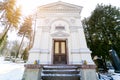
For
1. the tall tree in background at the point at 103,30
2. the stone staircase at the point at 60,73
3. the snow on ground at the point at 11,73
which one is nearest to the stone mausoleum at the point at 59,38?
the stone staircase at the point at 60,73

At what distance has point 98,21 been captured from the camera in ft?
62.4

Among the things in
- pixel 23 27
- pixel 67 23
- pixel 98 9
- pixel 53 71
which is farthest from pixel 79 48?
pixel 23 27

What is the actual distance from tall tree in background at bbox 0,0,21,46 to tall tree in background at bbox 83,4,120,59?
11.7 metres

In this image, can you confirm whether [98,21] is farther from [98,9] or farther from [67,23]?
[67,23]

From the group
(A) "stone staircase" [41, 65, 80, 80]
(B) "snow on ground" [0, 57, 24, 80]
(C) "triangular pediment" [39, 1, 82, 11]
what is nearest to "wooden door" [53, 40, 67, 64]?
(A) "stone staircase" [41, 65, 80, 80]

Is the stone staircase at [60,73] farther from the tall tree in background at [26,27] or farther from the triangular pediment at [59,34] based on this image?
the tall tree in background at [26,27]

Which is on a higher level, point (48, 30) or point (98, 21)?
point (98, 21)

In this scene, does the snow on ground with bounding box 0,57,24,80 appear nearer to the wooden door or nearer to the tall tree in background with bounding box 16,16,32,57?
the wooden door

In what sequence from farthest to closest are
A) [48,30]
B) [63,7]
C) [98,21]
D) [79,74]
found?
[98,21] → [63,7] → [48,30] → [79,74]

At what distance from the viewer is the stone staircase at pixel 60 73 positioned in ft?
27.2

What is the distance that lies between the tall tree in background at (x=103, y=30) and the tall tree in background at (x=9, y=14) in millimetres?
11698

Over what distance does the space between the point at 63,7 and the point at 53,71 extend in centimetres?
702

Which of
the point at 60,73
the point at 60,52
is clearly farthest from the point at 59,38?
the point at 60,73

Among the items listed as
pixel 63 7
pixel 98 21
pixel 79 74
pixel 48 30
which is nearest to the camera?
pixel 79 74
